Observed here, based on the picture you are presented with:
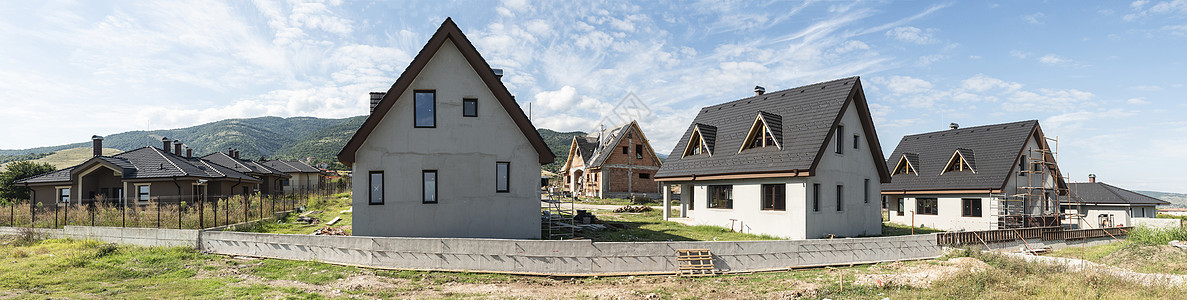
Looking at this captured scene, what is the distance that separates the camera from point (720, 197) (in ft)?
77.4

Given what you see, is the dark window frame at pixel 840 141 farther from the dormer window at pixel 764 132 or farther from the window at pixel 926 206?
the window at pixel 926 206

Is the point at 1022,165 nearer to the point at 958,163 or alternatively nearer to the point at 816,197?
the point at 958,163

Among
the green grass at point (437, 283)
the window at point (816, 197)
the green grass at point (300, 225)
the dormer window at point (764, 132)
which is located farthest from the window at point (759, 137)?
the green grass at point (300, 225)

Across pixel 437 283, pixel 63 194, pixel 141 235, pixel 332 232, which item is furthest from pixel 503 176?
pixel 63 194

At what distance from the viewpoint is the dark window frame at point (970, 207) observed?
96.8 ft

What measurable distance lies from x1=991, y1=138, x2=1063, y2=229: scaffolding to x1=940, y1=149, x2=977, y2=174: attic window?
231 cm

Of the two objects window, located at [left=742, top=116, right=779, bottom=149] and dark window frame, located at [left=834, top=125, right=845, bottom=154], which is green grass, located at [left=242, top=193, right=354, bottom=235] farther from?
dark window frame, located at [left=834, top=125, right=845, bottom=154]

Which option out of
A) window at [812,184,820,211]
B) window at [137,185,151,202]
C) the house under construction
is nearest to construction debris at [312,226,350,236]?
window at [812,184,820,211]

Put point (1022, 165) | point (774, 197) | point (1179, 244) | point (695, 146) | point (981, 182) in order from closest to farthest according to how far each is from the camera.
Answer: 1. point (774, 197)
2. point (1179, 244)
3. point (695, 146)
4. point (981, 182)
5. point (1022, 165)

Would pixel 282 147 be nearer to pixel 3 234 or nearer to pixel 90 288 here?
pixel 3 234

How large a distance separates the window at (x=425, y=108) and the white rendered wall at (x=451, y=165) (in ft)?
0.50

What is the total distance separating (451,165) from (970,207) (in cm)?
2792

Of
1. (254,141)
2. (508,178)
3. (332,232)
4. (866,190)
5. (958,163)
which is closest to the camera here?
(508,178)

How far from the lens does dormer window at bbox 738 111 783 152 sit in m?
21.5
